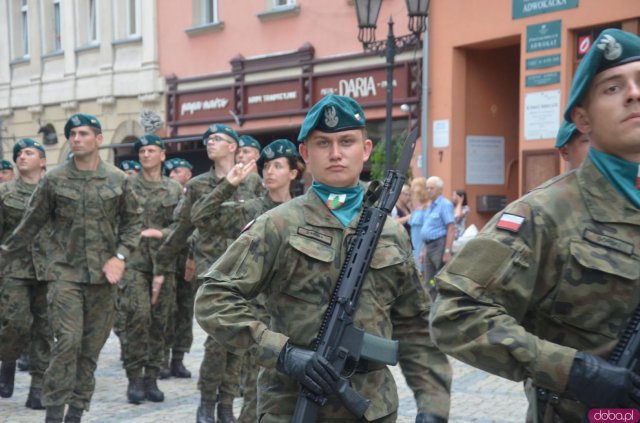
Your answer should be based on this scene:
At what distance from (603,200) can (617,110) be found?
23cm

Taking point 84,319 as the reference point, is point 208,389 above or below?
below

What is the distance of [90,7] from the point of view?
2286 centimetres

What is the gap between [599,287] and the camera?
238 cm

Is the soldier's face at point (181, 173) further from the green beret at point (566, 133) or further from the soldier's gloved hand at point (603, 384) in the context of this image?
the soldier's gloved hand at point (603, 384)

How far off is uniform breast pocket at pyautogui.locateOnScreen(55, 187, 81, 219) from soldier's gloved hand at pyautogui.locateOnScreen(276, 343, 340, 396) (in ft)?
12.8

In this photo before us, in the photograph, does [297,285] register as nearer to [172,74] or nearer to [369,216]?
[369,216]

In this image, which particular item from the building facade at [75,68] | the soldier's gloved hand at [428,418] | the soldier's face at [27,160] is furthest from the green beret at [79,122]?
the building facade at [75,68]

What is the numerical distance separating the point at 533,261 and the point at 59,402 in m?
4.57

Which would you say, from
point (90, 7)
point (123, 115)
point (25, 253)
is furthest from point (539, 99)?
point (90, 7)

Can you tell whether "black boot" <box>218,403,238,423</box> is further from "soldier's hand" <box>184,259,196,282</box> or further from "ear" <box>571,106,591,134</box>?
"ear" <box>571,106,591,134</box>

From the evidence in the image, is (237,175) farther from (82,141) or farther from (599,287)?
(599,287)

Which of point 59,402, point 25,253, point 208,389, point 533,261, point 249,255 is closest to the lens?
point 533,261

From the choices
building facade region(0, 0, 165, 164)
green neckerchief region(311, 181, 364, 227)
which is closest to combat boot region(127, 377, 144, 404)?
green neckerchief region(311, 181, 364, 227)

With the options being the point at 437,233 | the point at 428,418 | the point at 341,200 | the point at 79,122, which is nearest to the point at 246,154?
the point at 79,122
